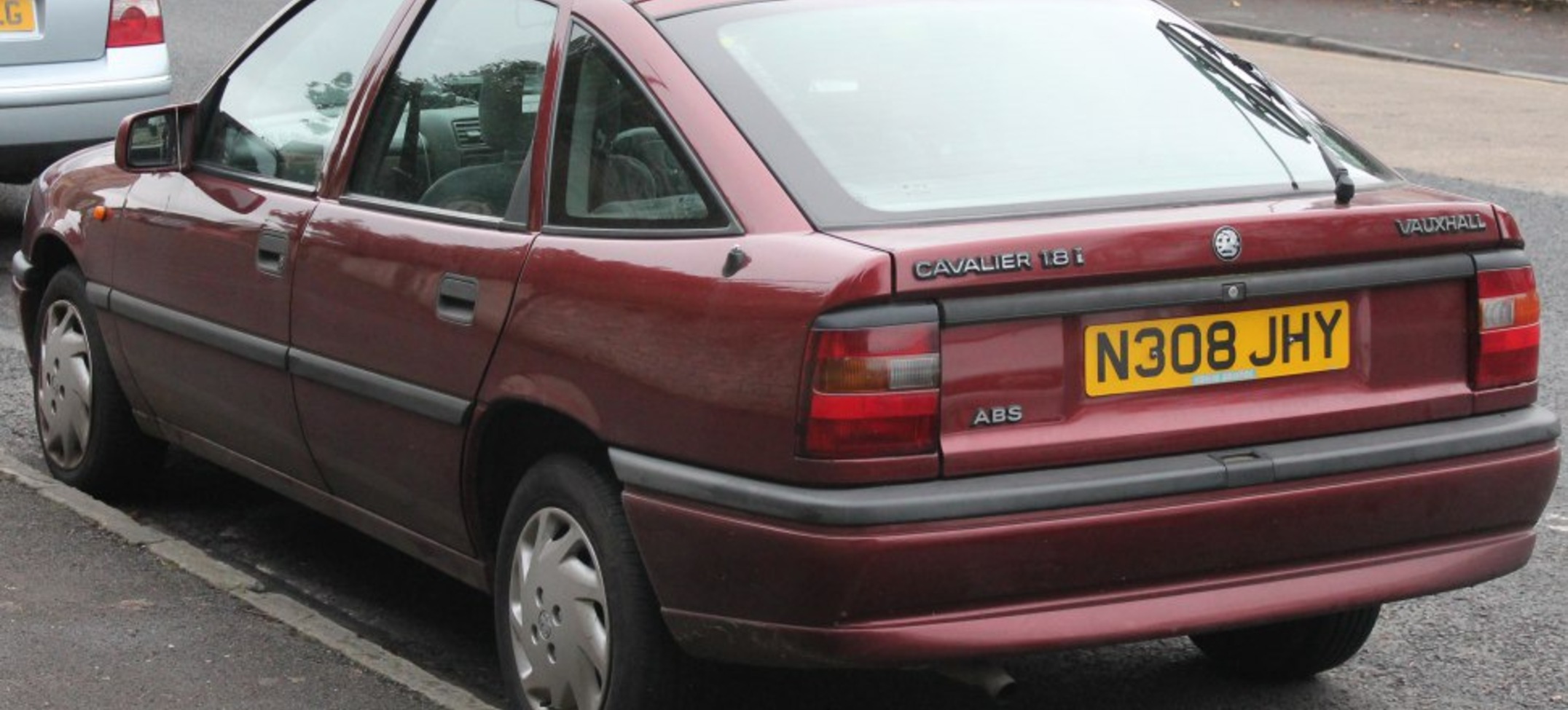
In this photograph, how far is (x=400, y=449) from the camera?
16.3ft

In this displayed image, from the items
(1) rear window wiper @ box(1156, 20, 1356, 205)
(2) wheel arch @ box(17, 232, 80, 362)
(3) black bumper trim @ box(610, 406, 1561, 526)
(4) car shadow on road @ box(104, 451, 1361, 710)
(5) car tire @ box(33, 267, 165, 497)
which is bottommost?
(4) car shadow on road @ box(104, 451, 1361, 710)

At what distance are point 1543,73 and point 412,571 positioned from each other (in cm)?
1429

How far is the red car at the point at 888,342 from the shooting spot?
395 centimetres

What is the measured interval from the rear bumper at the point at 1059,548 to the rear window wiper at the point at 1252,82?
70cm

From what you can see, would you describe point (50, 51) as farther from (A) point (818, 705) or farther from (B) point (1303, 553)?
(B) point (1303, 553)

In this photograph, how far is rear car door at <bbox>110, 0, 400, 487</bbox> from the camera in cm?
543

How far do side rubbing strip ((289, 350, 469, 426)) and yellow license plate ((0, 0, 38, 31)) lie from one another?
5.29 m

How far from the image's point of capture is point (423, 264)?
15.9ft

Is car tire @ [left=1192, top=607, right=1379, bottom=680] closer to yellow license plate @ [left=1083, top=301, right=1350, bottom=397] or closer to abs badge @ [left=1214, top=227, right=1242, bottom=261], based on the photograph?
yellow license plate @ [left=1083, top=301, right=1350, bottom=397]

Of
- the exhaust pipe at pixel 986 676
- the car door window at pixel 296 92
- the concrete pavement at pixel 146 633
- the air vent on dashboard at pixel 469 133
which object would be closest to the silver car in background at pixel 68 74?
the concrete pavement at pixel 146 633

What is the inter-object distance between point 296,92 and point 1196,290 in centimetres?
252

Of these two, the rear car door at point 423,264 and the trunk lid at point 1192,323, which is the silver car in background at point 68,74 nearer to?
the rear car door at point 423,264

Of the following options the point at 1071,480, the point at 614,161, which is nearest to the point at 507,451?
the point at 614,161

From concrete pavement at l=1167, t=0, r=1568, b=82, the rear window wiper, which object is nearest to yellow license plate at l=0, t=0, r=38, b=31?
the rear window wiper
